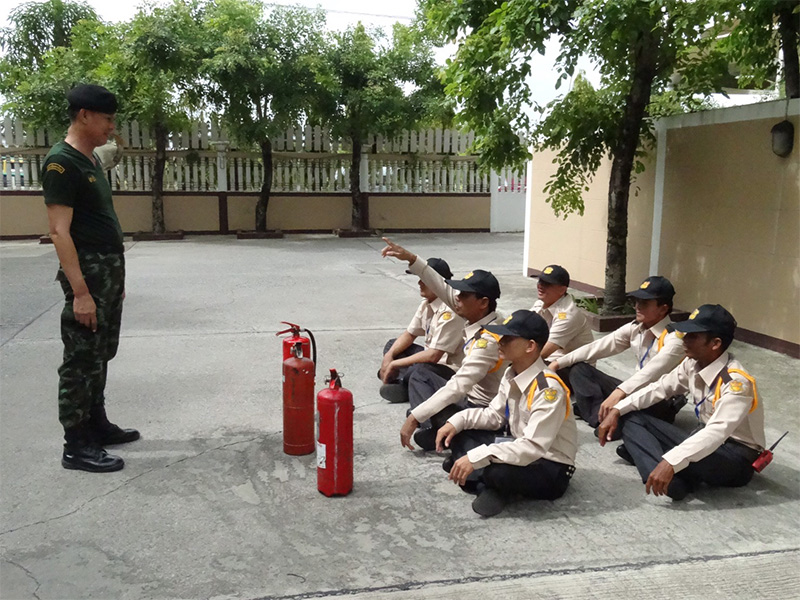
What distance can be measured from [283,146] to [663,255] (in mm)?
11036

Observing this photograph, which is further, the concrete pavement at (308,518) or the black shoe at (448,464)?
the black shoe at (448,464)

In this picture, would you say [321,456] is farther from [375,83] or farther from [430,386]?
[375,83]

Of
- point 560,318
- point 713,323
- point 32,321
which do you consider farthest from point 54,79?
point 713,323

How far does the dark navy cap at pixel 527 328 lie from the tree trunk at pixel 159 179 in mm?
13464

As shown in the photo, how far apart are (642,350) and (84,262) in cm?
316

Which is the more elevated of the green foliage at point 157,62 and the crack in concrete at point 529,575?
the green foliage at point 157,62

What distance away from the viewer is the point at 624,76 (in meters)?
7.36

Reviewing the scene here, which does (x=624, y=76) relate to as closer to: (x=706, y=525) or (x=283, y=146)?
(x=706, y=525)

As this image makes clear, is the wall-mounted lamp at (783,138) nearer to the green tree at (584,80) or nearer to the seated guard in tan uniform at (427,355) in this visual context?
the green tree at (584,80)

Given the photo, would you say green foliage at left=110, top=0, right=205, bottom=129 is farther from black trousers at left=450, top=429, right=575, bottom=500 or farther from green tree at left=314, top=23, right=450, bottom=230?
black trousers at left=450, top=429, right=575, bottom=500

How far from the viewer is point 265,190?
1606 centimetres

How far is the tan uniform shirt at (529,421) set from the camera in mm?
3170

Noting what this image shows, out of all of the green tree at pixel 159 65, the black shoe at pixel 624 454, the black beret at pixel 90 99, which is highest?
the green tree at pixel 159 65

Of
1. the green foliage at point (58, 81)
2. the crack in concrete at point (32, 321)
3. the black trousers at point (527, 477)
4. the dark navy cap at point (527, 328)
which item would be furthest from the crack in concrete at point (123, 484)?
the green foliage at point (58, 81)
